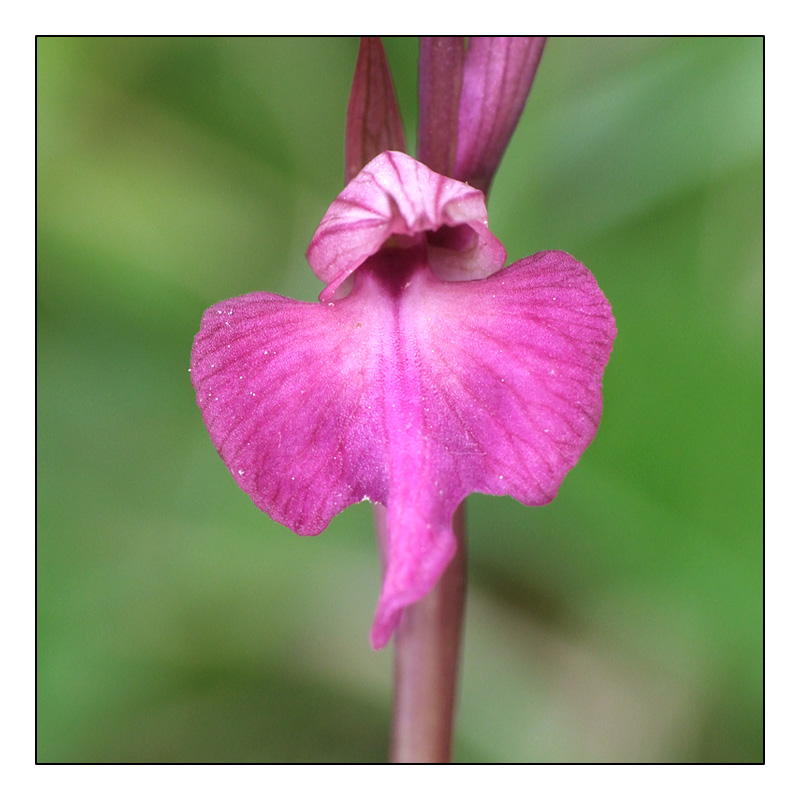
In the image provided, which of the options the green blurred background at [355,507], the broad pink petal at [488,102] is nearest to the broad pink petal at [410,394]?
the broad pink petal at [488,102]

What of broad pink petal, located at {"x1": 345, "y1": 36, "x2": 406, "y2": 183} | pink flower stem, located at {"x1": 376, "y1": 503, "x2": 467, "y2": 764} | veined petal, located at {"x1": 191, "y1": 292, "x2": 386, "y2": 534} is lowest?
pink flower stem, located at {"x1": 376, "y1": 503, "x2": 467, "y2": 764}

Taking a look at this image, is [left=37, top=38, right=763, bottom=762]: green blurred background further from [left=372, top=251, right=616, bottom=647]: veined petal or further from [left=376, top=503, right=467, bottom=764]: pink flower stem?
[left=372, top=251, right=616, bottom=647]: veined petal

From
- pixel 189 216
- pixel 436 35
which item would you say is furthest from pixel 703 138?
pixel 189 216

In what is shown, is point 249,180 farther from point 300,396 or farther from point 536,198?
point 300,396

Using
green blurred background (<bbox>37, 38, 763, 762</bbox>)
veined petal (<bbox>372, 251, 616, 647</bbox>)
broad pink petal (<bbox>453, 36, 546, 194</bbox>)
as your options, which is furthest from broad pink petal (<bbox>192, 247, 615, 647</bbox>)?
green blurred background (<bbox>37, 38, 763, 762</bbox>)

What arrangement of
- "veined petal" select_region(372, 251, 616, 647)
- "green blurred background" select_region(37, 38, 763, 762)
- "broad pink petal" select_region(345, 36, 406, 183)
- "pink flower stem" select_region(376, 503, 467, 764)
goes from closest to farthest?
"veined petal" select_region(372, 251, 616, 647) < "broad pink petal" select_region(345, 36, 406, 183) < "pink flower stem" select_region(376, 503, 467, 764) < "green blurred background" select_region(37, 38, 763, 762)

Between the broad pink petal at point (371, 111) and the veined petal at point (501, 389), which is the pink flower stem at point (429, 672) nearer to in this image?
the veined petal at point (501, 389)
